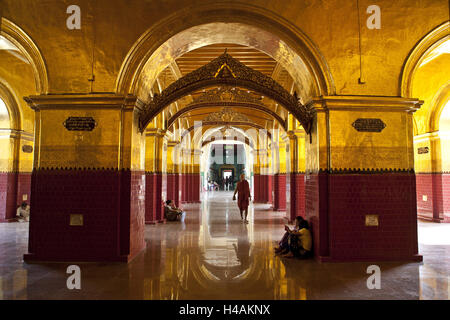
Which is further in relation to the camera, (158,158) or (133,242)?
(158,158)

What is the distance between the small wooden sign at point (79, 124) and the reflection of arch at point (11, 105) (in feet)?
18.7

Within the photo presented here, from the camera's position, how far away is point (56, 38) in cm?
490

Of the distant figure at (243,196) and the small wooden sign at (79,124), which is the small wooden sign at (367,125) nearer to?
the small wooden sign at (79,124)

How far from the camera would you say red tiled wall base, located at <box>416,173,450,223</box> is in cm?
881

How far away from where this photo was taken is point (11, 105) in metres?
8.76

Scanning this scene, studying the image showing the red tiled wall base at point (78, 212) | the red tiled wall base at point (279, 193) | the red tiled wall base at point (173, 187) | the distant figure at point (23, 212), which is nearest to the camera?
the red tiled wall base at point (78, 212)

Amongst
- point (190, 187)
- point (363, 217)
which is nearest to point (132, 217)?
point (363, 217)

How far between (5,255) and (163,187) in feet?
14.2

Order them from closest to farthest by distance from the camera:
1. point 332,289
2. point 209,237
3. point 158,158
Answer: point 332,289, point 209,237, point 158,158

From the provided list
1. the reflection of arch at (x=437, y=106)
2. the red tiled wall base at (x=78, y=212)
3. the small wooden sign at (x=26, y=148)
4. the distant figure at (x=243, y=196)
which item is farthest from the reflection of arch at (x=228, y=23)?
the small wooden sign at (x=26, y=148)

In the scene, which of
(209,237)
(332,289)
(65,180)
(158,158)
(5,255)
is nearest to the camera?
(332,289)

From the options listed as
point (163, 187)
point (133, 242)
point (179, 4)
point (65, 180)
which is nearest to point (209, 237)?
point (133, 242)

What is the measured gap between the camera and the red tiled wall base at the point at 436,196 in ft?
28.9

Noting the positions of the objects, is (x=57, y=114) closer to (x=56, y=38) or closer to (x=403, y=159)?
(x=56, y=38)
